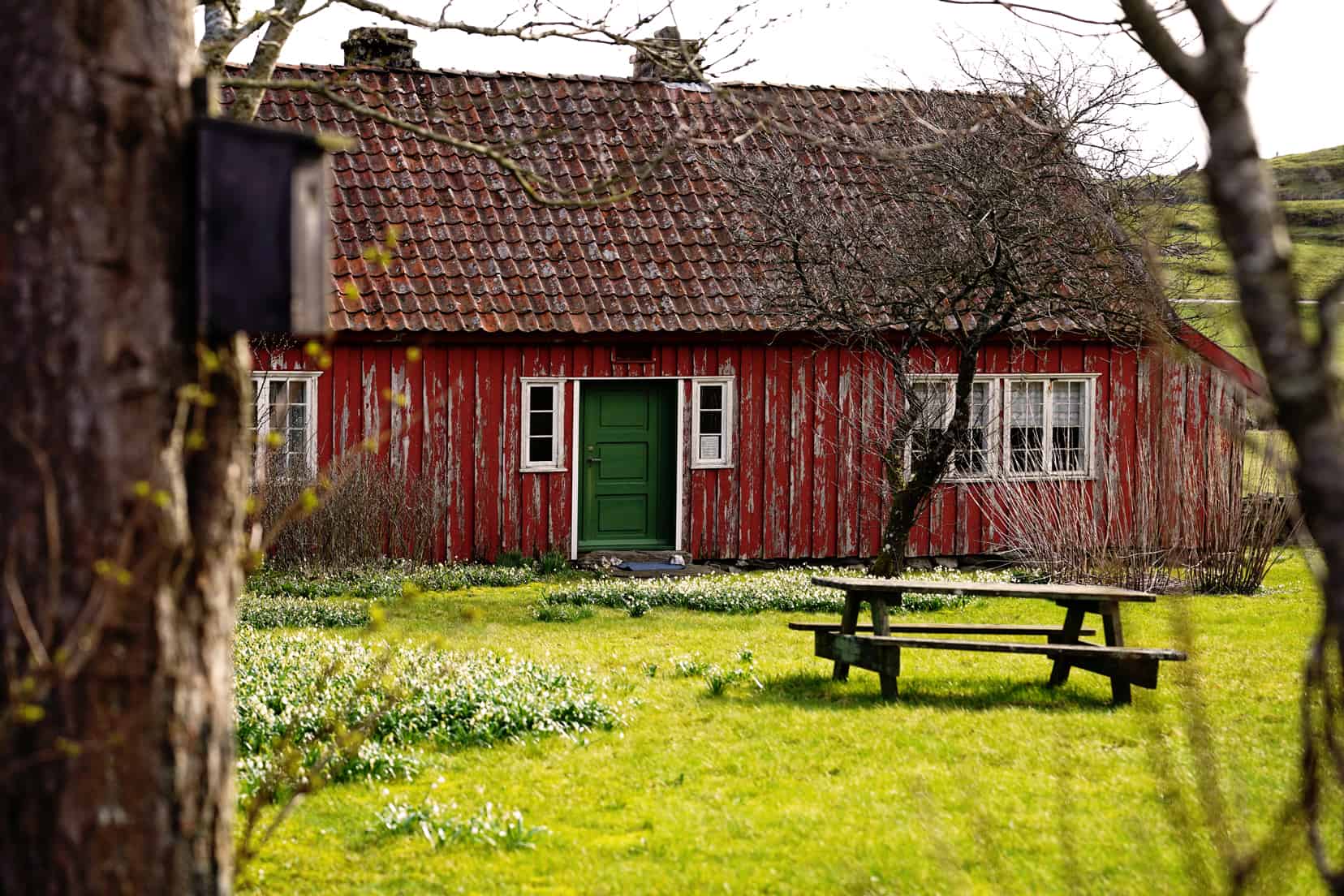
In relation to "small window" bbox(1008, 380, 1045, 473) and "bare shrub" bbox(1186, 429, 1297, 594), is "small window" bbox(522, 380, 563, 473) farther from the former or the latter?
"bare shrub" bbox(1186, 429, 1297, 594)

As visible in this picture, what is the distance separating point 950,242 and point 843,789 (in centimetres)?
832

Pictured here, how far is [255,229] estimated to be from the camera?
3.41 meters

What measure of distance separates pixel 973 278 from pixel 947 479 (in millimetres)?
5543

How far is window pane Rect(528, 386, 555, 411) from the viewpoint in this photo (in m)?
18.5

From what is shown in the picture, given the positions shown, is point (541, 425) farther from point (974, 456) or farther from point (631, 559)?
point (974, 456)

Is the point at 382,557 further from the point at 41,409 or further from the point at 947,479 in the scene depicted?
the point at 41,409

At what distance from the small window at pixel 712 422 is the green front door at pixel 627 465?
11.1 inches

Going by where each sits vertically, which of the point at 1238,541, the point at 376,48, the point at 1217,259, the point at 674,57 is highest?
the point at 376,48

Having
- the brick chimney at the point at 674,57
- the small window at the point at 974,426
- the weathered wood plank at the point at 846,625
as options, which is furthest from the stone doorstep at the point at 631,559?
the brick chimney at the point at 674,57

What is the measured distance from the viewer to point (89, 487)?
3199mm

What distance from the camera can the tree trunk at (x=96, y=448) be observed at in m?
3.18

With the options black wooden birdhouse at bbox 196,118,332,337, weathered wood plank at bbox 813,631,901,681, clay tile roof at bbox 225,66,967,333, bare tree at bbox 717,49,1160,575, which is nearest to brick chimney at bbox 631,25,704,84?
black wooden birdhouse at bbox 196,118,332,337

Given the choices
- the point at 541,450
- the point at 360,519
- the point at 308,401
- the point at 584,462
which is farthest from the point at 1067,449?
the point at 308,401

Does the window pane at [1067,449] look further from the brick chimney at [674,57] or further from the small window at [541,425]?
the brick chimney at [674,57]
